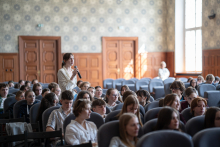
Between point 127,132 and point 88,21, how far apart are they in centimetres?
1119

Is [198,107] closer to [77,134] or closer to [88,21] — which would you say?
[77,134]

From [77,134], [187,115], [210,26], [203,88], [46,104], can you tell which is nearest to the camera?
[77,134]

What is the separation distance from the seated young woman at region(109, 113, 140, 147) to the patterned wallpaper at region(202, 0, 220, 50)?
32.0ft

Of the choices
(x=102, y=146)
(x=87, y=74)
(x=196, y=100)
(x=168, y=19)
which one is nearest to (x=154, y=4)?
(x=168, y=19)

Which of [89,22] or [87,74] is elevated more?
[89,22]

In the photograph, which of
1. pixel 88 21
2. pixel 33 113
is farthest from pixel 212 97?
pixel 88 21

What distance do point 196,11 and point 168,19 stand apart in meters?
1.58

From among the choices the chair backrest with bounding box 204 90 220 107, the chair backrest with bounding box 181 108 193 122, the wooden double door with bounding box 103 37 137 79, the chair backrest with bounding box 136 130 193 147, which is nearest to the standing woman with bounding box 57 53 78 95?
the chair backrest with bounding box 181 108 193 122

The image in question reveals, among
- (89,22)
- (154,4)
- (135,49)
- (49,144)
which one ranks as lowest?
(49,144)

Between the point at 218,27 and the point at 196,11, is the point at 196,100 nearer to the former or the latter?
the point at 218,27

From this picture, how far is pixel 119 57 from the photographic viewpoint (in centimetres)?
1375

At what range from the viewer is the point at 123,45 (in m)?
13.7

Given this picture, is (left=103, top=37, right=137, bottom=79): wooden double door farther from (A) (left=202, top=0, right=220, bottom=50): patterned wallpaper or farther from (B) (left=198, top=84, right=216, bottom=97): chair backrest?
(B) (left=198, top=84, right=216, bottom=97): chair backrest

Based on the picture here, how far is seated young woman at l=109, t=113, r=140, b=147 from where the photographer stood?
2455mm
